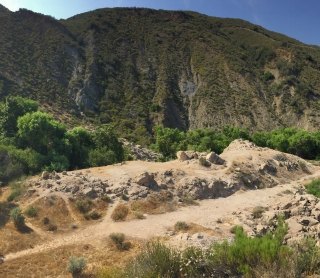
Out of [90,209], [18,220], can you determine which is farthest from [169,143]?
[18,220]

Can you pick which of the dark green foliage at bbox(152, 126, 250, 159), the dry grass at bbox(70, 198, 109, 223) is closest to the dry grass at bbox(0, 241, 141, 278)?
the dry grass at bbox(70, 198, 109, 223)

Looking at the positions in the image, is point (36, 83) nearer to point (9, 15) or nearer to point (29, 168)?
point (9, 15)

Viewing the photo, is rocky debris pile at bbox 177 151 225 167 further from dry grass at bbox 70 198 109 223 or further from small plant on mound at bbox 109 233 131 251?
small plant on mound at bbox 109 233 131 251

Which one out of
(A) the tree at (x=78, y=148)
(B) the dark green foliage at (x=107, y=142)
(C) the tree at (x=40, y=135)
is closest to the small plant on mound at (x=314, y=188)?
(B) the dark green foliage at (x=107, y=142)

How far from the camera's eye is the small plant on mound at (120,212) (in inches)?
1222

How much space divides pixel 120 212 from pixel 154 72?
89461mm

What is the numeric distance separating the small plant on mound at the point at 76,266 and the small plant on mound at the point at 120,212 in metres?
7.87

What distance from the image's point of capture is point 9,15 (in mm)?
121125

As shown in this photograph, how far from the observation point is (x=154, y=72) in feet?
387

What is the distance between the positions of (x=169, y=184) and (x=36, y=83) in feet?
230

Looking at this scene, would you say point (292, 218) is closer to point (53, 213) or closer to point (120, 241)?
point (120, 241)

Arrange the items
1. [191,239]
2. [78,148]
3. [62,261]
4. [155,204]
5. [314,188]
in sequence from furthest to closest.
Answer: [78,148]
[314,188]
[155,204]
[191,239]
[62,261]

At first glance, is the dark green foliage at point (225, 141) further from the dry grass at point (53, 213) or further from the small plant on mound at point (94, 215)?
the dry grass at point (53, 213)

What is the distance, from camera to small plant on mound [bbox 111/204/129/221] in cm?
3103
